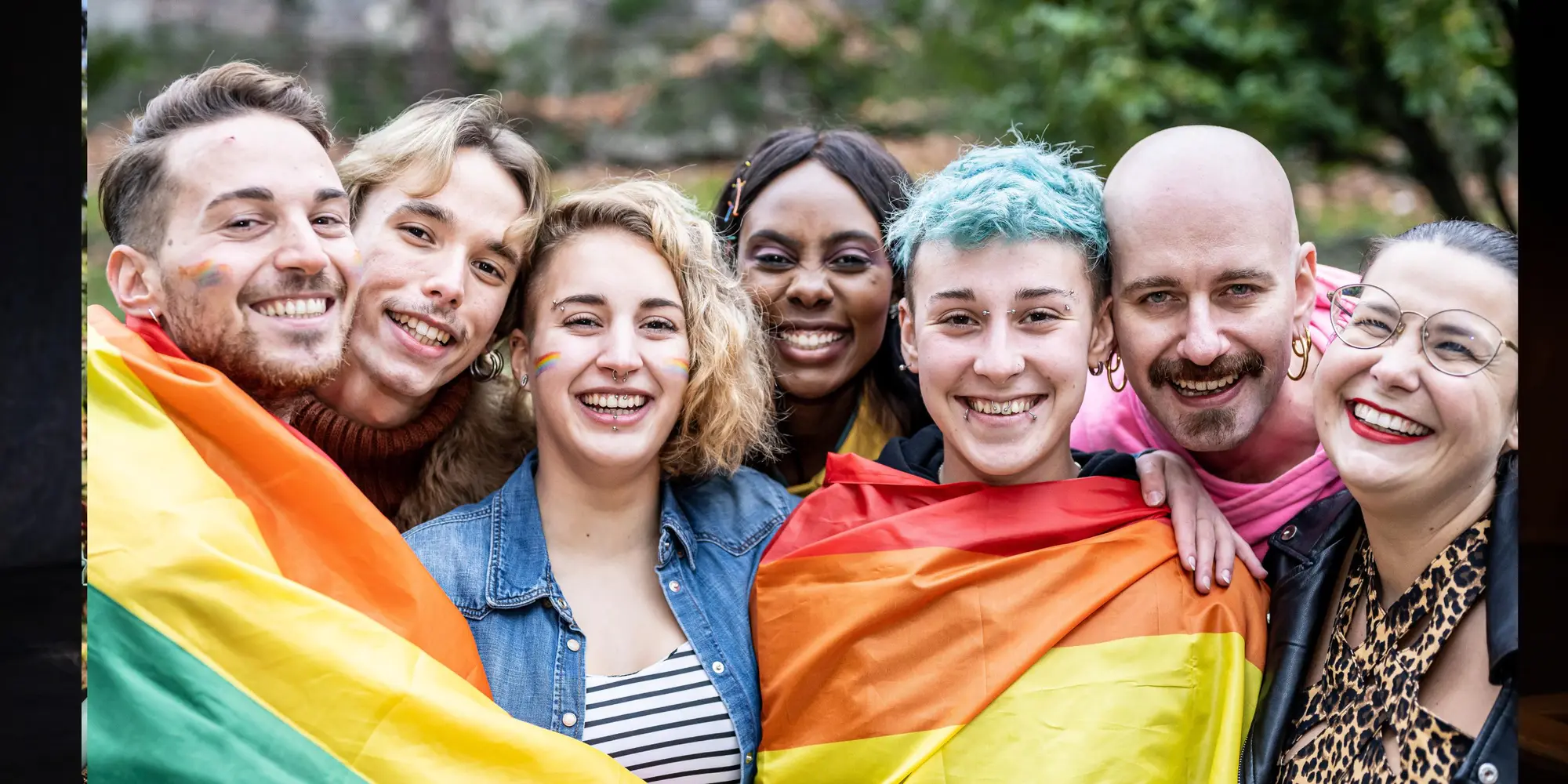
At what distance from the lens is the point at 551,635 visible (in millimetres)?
2748

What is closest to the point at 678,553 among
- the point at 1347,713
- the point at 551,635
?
the point at 551,635

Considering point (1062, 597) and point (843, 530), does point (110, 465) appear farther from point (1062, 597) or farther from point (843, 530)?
point (1062, 597)

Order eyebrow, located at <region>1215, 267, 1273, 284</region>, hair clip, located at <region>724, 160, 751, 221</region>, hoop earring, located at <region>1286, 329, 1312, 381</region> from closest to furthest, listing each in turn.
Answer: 1. eyebrow, located at <region>1215, 267, 1273, 284</region>
2. hoop earring, located at <region>1286, 329, 1312, 381</region>
3. hair clip, located at <region>724, 160, 751, 221</region>

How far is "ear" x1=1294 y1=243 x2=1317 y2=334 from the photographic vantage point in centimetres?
285

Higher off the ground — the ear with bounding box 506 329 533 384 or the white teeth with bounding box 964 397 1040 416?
the ear with bounding box 506 329 533 384

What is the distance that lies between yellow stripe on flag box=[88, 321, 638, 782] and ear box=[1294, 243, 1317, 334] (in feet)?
5.86

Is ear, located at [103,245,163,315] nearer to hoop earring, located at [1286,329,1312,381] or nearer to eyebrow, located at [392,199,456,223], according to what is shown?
eyebrow, located at [392,199,456,223]

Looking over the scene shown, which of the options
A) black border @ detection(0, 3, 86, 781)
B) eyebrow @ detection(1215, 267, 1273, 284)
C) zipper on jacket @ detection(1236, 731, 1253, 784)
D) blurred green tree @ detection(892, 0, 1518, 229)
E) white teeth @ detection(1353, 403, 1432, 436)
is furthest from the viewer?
blurred green tree @ detection(892, 0, 1518, 229)

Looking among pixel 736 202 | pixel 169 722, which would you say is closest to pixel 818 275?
pixel 736 202

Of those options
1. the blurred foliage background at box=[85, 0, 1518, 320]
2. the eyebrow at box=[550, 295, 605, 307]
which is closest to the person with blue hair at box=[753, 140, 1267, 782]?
the eyebrow at box=[550, 295, 605, 307]

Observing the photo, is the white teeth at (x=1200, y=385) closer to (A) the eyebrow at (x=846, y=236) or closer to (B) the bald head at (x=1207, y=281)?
(B) the bald head at (x=1207, y=281)

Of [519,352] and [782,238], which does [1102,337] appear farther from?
[519,352]

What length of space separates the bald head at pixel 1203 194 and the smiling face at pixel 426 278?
4.76 feet

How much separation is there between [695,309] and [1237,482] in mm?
1329
